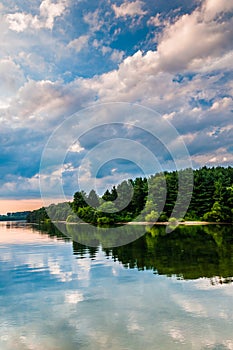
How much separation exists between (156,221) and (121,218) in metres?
13.7

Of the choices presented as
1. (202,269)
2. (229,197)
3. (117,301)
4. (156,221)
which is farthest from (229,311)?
(156,221)

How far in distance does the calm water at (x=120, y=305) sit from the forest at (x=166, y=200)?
144 feet

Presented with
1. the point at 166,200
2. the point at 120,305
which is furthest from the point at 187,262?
the point at 166,200

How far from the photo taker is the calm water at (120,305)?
26.2 feet

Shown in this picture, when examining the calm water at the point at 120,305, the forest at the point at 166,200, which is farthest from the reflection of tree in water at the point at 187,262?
the forest at the point at 166,200

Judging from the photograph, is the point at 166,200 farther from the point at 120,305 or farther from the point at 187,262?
the point at 120,305

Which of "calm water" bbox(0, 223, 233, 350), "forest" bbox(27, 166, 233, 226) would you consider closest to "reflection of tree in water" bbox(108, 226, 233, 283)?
"calm water" bbox(0, 223, 233, 350)

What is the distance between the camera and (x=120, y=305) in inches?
429

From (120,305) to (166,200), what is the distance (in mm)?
64130

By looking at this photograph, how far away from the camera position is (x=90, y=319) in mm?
9609

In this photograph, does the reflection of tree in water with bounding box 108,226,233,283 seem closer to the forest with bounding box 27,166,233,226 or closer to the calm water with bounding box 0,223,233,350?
the calm water with bounding box 0,223,233,350

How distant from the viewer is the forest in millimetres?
61562

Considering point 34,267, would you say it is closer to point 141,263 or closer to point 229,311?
point 141,263

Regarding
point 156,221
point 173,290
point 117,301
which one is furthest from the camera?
point 156,221
